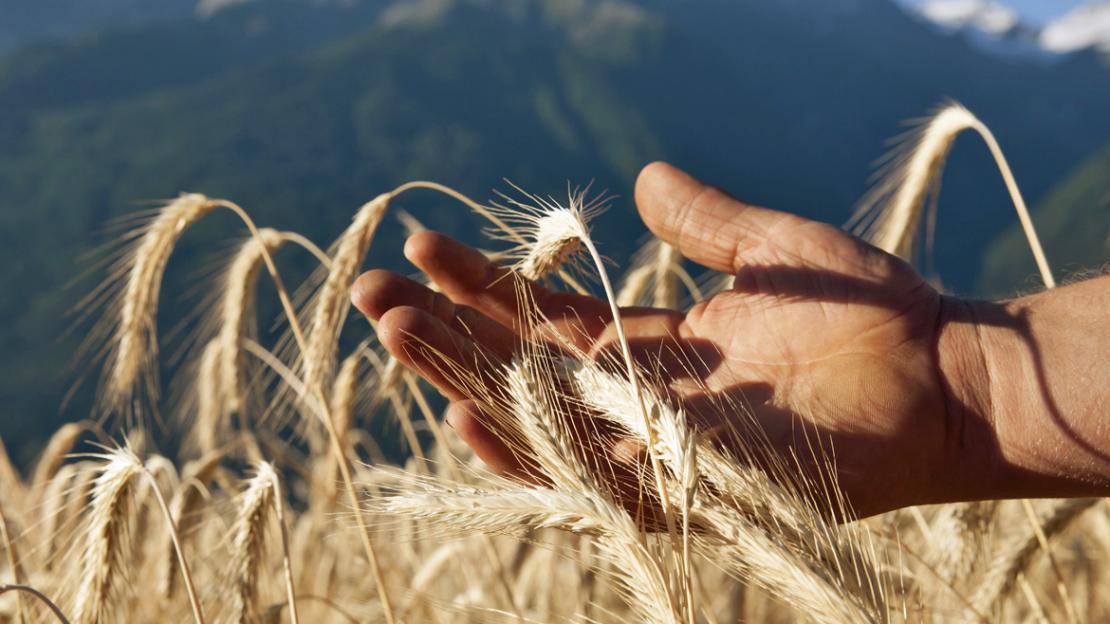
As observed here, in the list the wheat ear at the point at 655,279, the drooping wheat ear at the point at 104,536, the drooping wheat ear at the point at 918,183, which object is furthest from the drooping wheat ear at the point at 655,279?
the drooping wheat ear at the point at 104,536

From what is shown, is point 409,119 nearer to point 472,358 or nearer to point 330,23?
point 330,23

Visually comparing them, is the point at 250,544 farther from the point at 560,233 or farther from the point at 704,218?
the point at 704,218

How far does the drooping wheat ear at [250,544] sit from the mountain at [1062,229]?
4165 inches

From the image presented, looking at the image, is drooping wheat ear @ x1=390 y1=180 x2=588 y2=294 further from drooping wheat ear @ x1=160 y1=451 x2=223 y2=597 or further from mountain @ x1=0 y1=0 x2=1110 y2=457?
mountain @ x1=0 y1=0 x2=1110 y2=457

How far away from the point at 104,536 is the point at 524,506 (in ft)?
Result: 3.11

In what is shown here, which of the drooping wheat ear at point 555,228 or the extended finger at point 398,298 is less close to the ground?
the drooping wheat ear at point 555,228

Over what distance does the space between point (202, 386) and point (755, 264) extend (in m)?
2.42

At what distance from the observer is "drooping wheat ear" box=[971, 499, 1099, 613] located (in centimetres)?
186

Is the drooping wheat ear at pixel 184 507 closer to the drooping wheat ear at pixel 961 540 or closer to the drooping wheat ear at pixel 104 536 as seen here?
the drooping wheat ear at pixel 104 536

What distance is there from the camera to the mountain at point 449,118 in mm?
93062

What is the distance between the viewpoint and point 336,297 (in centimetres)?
195

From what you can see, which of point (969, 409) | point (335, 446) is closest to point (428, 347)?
point (335, 446)

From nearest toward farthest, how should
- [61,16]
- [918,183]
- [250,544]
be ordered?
[250,544]
[918,183]
[61,16]

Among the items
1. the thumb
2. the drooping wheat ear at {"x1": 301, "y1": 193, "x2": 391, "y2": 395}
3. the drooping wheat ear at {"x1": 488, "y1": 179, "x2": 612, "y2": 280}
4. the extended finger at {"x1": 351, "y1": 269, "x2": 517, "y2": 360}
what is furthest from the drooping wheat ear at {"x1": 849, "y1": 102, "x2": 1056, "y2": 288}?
the drooping wheat ear at {"x1": 301, "y1": 193, "x2": 391, "y2": 395}
